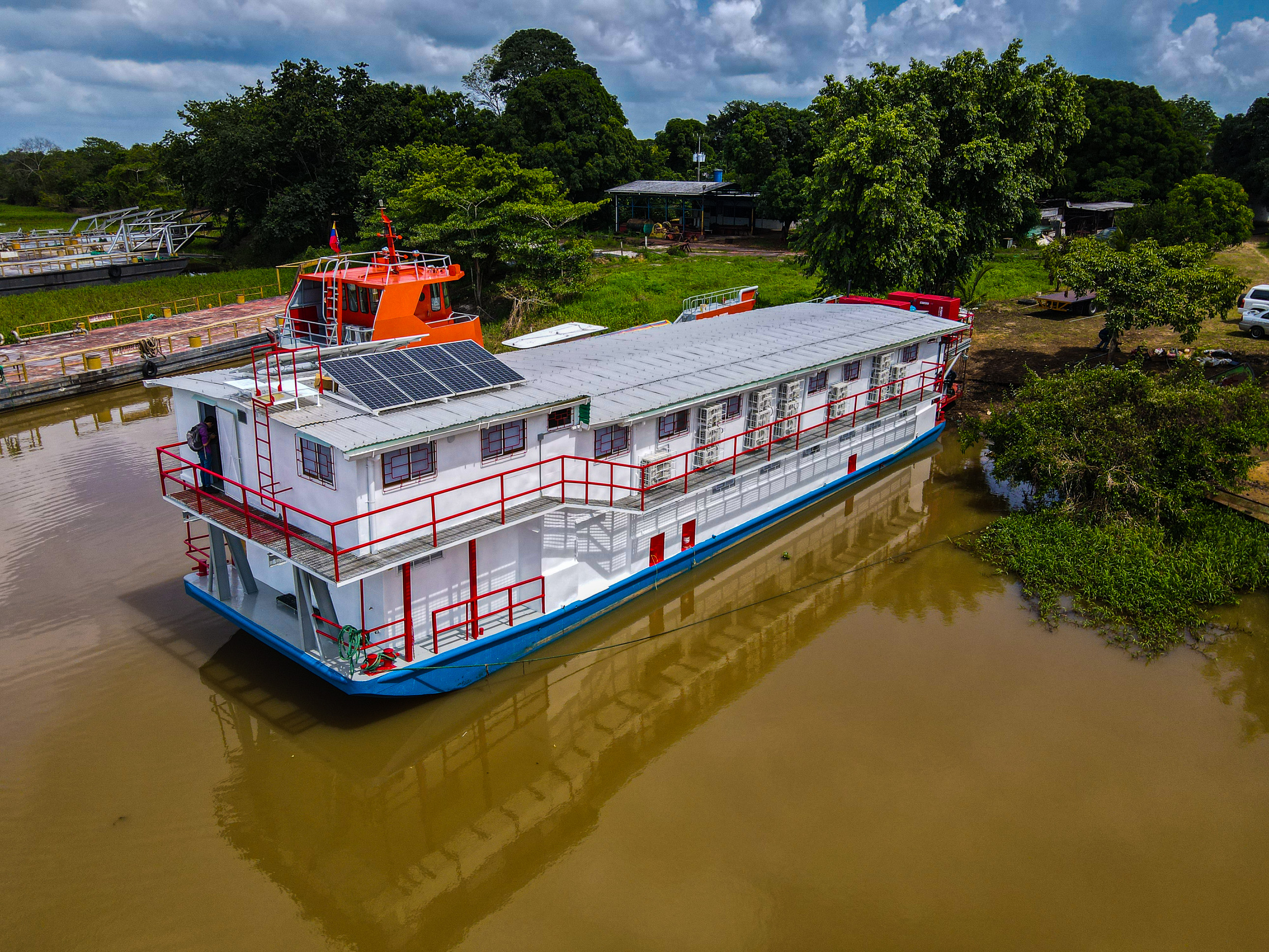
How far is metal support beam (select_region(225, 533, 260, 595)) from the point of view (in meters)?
15.0

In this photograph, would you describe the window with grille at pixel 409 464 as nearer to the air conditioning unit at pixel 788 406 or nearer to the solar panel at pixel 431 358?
the solar panel at pixel 431 358

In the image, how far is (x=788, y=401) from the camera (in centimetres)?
2017

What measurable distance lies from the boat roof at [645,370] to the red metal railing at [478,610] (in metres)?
3.00

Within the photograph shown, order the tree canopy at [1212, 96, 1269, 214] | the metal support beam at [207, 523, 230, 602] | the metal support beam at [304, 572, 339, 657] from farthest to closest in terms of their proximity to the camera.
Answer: the tree canopy at [1212, 96, 1269, 214] < the metal support beam at [207, 523, 230, 602] < the metal support beam at [304, 572, 339, 657]

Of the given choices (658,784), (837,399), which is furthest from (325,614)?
(837,399)

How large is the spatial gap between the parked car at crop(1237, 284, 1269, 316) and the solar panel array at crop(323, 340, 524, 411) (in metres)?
32.5

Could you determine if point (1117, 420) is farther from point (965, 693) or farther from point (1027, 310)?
point (1027, 310)

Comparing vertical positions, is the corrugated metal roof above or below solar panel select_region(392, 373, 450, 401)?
above

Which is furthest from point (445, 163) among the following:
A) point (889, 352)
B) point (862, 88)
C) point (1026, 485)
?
point (1026, 485)

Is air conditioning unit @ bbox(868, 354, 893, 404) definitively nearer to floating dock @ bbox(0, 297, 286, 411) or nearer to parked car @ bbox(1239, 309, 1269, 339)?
floating dock @ bbox(0, 297, 286, 411)

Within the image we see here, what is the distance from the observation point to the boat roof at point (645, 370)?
13.1 m

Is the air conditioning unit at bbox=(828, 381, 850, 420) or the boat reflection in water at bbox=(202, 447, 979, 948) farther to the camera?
the air conditioning unit at bbox=(828, 381, 850, 420)

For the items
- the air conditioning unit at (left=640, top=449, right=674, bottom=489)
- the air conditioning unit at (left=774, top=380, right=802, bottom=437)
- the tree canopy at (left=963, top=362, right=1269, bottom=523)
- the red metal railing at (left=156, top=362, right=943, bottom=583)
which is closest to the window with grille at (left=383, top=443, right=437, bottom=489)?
the red metal railing at (left=156, top=362, right=943, bottom=583)

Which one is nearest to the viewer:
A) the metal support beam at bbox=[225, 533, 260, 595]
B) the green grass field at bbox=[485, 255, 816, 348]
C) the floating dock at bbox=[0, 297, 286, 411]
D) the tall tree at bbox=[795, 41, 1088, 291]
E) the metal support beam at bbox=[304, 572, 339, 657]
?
the metal support beam at bbox=[304, 572, 339, 657]
